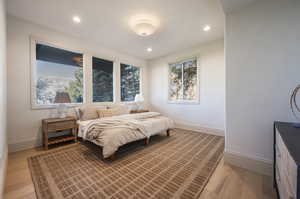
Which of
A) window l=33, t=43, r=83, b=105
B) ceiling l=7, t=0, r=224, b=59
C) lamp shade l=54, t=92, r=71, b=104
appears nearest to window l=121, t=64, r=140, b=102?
ceiling l=7, t=0, r=224, b=59

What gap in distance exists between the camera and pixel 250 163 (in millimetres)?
1853

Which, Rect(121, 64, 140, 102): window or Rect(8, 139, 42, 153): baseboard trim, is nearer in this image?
Rect(8, 139, 42, 153): baseboard trim

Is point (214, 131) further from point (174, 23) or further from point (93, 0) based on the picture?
point (93, 0)

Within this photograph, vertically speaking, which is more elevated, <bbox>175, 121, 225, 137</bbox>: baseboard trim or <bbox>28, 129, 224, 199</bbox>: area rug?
<bbox>175, 121, 225, 137</bbox>: baseboard trim

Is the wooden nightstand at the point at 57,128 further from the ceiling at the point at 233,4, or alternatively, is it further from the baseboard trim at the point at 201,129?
the ceiling at the point at 233,4

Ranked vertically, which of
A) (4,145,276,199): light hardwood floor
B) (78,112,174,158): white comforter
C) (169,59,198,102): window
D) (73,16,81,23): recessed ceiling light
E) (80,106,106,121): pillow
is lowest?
(4,145,276,199): light hardwood floor

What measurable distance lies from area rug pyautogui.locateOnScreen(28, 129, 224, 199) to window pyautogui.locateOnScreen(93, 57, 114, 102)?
1766mm

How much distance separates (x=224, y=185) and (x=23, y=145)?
386cm

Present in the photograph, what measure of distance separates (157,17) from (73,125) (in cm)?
314

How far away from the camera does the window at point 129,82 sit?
15.6ft

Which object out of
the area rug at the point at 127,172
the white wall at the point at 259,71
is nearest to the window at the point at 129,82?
the area rug at the point at 127,172

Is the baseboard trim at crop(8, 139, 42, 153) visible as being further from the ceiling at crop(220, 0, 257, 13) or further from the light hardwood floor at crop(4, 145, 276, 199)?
the ceiling at crop(220, 0, 257, 13)

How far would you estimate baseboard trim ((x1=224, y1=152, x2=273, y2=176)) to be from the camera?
172cm

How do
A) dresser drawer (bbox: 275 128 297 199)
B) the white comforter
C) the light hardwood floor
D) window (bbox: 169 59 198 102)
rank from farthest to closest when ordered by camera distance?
1. window (bbox: 169 59 198 102)
2. the white comforter
3. the light hardwood floor
4. dresser drawer (bbox: 275 128 297 199)
